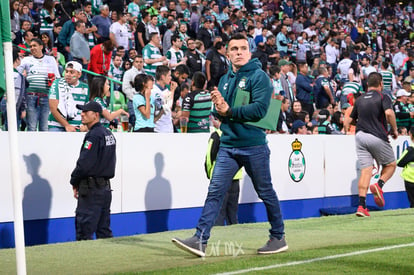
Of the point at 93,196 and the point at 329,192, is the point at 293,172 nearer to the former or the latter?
the point at 329,192

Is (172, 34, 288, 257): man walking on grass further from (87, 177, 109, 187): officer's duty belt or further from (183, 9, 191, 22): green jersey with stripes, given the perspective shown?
(183, 9, 191, 22): green jersey with stripes

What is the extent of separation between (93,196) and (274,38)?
14442 millimetres

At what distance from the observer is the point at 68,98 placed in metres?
11.4

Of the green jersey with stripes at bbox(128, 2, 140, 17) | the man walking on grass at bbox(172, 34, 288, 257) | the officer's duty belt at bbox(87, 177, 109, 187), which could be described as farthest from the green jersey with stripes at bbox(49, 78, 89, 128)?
the green jersey with stripes at bbox(128, 2, 140, 17)

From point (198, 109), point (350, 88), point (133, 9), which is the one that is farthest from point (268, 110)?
point (133, 9)

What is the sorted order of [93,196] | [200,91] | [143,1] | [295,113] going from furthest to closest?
1. [143,1]
2. [295,113]
3. [200,91]
4. [93,196]

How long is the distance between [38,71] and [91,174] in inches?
152

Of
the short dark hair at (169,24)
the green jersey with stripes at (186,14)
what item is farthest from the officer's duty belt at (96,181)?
the green jersey with stripes at (186,14)

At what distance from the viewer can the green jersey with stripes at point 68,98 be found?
445 inches

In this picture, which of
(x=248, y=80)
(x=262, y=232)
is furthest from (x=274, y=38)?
(x=248, y=80)

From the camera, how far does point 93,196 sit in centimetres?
989

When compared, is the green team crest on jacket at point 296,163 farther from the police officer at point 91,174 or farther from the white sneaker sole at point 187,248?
the white sneaker sole at point 187,248

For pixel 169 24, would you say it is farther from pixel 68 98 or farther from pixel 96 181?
A: pixel 96 181

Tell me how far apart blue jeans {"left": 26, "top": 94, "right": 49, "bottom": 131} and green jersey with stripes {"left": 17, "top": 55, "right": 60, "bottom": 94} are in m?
0.16
